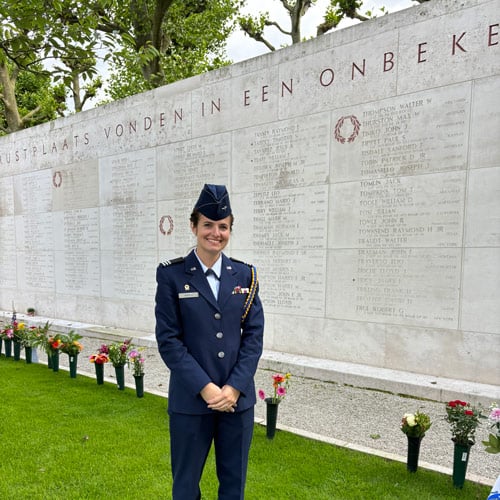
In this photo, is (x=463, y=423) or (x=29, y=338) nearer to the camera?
(x=463, y=423)

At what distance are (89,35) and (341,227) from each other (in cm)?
403

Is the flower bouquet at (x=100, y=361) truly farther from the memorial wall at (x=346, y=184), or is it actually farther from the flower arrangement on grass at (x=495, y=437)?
the flower arrangement on grass at (x=495, y=437)

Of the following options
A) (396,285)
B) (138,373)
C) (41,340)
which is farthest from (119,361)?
(396,285)

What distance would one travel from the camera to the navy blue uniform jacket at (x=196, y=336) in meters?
2.11

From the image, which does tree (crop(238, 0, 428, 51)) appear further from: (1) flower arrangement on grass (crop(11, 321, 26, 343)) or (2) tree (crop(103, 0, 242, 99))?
(1) flower arrangement on grass (crop(11, 321, 26, 343))

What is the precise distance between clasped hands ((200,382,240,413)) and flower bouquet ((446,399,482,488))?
1.98 metres

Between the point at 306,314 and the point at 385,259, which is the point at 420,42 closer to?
the point at 385,259

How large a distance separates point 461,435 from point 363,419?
138 cm

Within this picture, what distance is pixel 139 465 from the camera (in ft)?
10.8

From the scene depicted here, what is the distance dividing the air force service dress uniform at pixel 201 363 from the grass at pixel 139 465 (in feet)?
2.94

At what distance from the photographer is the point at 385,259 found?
546 centimetres

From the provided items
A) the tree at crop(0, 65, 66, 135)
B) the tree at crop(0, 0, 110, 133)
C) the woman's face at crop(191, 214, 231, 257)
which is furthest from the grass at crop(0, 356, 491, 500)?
the tree at crop(0, 65, 66, 135)

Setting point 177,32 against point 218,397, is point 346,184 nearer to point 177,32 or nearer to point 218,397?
point 218,397

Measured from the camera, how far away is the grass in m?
2.95
